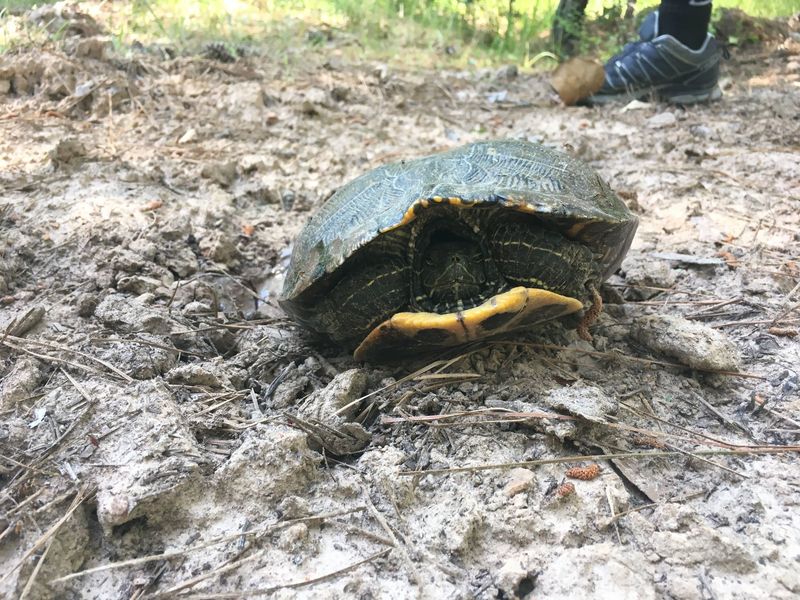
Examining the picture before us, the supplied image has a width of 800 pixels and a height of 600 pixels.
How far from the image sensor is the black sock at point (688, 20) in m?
4.64

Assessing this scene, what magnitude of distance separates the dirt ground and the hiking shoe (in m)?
1.39

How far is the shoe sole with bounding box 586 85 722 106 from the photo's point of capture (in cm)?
475

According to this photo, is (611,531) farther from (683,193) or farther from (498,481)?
(683,193)

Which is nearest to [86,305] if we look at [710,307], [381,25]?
[710,307]

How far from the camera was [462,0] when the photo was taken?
259 inches

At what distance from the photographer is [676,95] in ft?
15.7

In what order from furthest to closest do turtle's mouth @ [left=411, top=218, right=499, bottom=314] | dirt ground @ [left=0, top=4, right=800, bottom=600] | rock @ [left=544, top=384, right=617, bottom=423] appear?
1. turtle's mouth @ [left=411, top=218, right=499, bottom=314]
2. rock @ [left=544, top=384, right=617, bottom=423]
3. dirt ground @ [left=0, top=4, right=800, bottom=600]

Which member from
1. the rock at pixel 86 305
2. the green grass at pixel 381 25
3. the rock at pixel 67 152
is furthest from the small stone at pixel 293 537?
the green grass at pixel 381 25

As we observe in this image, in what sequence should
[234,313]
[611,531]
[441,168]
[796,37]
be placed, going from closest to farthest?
1. [611,531]
2. [441,168]
3. [234,313]
4. [796,37]

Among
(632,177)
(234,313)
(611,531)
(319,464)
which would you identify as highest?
(632,177)

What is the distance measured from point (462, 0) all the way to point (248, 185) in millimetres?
4299

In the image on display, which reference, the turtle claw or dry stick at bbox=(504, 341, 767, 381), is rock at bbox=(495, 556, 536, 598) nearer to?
dry stick at bbox=(504, 341, 767, 381)

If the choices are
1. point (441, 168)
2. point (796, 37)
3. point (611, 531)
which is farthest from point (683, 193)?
point (796, 37)

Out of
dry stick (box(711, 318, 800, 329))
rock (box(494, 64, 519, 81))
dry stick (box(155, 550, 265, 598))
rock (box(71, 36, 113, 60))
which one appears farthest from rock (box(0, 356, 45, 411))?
rock (box(494, 64, 519, 81))
